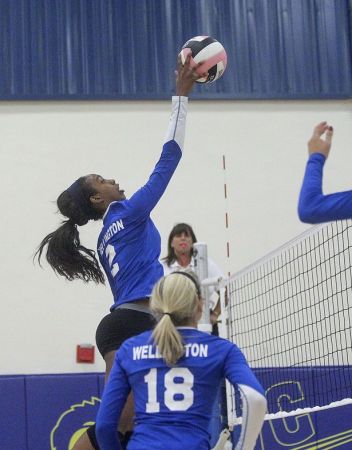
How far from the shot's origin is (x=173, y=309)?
12.1ft

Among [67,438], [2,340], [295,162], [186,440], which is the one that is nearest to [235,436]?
[67,438]

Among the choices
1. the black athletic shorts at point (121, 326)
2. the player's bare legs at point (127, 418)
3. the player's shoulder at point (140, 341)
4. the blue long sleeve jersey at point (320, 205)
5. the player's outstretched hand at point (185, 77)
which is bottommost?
the player's bare legs at point (127, 418)

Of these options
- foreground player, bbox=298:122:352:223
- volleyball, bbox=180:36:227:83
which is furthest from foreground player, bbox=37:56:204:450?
foreground player, bbox=298:122:352:223

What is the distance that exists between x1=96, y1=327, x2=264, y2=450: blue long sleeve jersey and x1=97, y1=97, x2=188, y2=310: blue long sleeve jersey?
3.31 feet

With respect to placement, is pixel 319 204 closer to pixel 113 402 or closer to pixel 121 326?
pixel 113 402

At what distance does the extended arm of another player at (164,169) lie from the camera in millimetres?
4734

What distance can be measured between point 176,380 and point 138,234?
1319 mm

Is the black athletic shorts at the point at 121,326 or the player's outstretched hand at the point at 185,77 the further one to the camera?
the player's outstretched hand at the point at 185,77

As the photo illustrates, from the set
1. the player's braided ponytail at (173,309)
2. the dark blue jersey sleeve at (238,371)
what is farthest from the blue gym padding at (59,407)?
the dark blue jersey sleeve at (238,371)

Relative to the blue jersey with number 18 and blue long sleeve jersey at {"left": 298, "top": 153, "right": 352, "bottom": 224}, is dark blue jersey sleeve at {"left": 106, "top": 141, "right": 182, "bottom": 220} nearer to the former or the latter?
the blue jersey with number 18

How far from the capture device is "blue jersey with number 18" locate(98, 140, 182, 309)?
4.74m

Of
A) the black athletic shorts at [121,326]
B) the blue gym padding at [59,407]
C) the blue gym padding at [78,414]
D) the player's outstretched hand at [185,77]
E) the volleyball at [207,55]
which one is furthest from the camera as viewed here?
the blue gym padding at [59,407]

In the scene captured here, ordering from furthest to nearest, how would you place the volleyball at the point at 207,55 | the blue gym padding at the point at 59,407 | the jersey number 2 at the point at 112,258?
the blue gym padding at the point at 59,407 → the volleyball at the point at 207,55 → the jersey number 2 at the point at 112,258

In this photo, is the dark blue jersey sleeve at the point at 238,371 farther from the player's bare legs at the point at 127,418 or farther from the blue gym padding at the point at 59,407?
the blue gym padding at the point at 59,407
